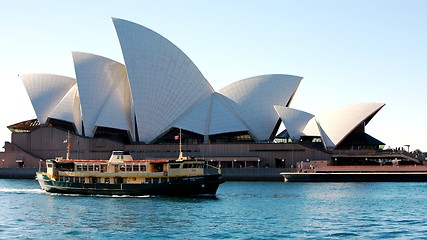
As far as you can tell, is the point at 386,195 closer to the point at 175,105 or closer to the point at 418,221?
the point at 418,221

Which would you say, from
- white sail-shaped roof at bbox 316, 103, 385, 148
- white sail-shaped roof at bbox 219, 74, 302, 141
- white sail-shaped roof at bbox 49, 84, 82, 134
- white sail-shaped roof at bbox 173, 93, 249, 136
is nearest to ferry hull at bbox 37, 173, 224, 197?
white sail-shaped roof at bbox 173, 93, 249, 136

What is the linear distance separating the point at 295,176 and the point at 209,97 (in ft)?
62.9

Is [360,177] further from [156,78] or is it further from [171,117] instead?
[156,78]

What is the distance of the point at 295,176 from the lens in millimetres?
82250

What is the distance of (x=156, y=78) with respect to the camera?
89.4 meters

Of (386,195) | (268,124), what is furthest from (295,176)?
(386,195)

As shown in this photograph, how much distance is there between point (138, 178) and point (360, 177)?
112 ft

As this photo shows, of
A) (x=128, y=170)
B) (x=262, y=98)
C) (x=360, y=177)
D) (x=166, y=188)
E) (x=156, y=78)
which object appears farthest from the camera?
(x=262, y=98)

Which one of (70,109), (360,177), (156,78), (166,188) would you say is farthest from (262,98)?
(166,188)

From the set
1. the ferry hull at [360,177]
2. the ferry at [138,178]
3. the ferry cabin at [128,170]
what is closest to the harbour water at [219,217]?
the ferry at [138,178]

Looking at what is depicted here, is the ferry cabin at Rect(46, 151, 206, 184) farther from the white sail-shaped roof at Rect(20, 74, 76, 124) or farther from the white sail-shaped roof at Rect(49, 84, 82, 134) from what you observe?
the white sail-shaped roof at Rect(20, 74, 76, 124)

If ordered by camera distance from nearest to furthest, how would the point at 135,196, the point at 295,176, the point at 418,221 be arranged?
the point at 418,221 → the point at 135,196 → the point at 295,176

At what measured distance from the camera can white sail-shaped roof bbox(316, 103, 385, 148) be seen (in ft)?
289

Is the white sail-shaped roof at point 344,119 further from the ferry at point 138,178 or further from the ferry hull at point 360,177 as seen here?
the ferry at point 138,178
